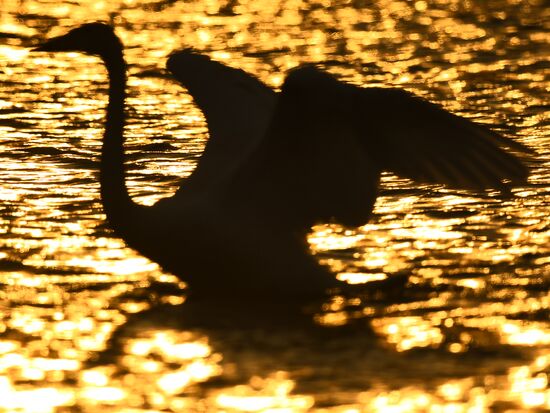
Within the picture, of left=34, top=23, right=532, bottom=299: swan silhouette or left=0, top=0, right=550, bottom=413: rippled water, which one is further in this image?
left=34, top=23, right=532, bottom=299: swan silhouette

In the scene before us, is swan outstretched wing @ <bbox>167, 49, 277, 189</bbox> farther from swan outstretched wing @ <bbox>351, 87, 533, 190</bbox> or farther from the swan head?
swan outstretched wing @ <bbox>351, 87, 533, 190</bbox>

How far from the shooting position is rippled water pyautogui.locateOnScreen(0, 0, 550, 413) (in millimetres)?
8562

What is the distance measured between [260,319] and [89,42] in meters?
2.06

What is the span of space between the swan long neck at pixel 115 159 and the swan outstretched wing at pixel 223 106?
0.67 metres

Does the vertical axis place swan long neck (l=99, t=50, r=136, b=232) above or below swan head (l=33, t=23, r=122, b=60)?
below

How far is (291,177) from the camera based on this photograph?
9953 mm

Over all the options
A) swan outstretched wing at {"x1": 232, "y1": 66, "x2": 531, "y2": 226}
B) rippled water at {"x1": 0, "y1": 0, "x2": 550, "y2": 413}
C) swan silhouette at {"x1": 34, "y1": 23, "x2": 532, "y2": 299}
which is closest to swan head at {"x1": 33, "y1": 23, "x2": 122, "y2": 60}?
swan silhouette at {"x1": 34, "y1": 23, "x2": 532, "y2": 299}

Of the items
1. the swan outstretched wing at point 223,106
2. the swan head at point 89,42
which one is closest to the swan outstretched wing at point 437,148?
the swan outstretched wing at point 223,106

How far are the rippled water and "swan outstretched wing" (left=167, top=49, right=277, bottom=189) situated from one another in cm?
81

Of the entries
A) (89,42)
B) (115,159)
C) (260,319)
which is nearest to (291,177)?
(260,319)

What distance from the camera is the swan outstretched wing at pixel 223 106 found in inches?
429

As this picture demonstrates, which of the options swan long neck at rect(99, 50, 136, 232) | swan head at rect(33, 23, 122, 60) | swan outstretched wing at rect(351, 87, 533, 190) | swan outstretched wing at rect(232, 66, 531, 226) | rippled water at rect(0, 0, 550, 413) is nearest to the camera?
rippled water at rect(0, 0, 550, 413)

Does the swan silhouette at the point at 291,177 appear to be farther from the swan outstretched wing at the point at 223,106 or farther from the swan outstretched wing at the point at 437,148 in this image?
the swan outstretched wing at the point at 223,106

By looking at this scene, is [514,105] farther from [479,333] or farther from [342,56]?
[479,333]
